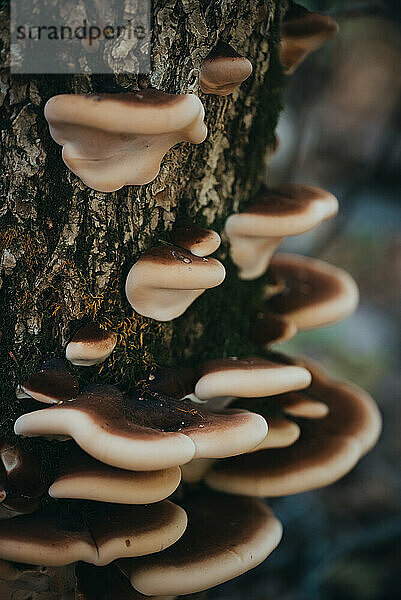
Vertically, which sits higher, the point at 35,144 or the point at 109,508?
the point at 35,144

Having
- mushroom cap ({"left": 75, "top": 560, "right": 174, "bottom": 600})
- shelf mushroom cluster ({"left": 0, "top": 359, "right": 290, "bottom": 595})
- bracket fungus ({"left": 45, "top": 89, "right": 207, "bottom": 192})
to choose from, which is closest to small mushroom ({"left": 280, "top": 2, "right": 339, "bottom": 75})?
bracket fungus ({"left": 45, "top": 89, "right": 207, "bottom": 192})

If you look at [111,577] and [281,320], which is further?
[281,320]

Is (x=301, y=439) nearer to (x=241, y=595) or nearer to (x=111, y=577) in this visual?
(x=111, y=577)

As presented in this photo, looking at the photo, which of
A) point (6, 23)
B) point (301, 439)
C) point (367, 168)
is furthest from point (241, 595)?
point (367, 168)

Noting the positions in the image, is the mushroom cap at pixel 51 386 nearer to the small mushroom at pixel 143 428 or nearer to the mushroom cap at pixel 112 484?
the small mushroom at pixel 143 428

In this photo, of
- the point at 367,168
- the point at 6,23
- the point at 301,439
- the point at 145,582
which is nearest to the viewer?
the point at 6,23

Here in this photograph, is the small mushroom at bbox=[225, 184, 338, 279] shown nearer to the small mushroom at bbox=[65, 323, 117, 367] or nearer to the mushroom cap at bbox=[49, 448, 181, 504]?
the small mushroom at bbox=[65, 323, 117, 367]
